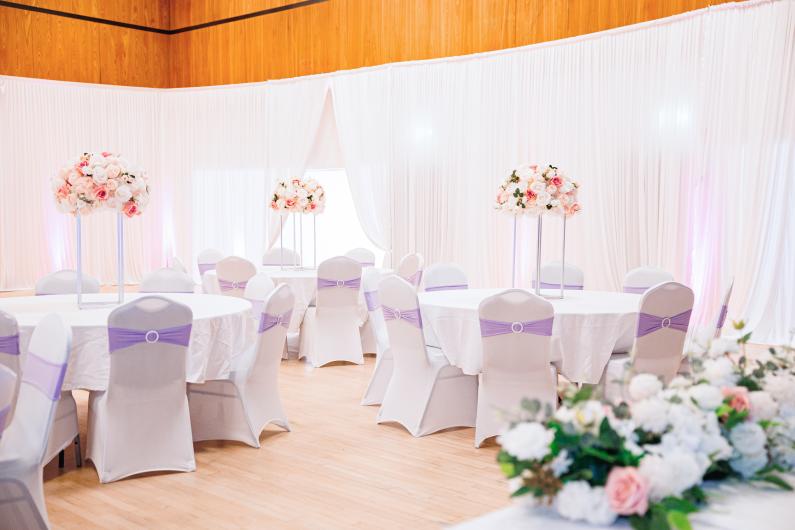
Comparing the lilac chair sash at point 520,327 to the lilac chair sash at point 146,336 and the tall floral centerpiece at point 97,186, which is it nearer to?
the lilac chair sash at point 146,336

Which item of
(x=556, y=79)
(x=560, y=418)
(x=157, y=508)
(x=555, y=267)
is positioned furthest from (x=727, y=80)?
(x=560, y=418)

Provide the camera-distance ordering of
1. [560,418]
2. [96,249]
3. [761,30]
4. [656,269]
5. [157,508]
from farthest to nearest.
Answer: [96,249] → [761,30] → [656,269] → [157,508] → [560,418]

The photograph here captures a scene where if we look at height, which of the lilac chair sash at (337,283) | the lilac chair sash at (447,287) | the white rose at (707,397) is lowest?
the lilac chair sash at (337,283)

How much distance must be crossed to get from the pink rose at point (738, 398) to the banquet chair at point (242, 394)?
3.16 meters

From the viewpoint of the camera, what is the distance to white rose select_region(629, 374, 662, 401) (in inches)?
Answer: 73.6

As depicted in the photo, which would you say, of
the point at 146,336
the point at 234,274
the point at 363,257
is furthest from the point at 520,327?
the point at 363,257

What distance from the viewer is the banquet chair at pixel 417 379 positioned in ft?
16.8

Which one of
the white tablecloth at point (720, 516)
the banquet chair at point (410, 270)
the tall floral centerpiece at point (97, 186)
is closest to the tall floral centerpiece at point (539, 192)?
the tall floral centerpiece at point (97, 186)

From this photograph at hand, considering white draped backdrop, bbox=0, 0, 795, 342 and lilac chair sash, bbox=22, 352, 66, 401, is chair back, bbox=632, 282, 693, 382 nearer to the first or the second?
lilac chair sash, bbox=22, 352, 66, 401

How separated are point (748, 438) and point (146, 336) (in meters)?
3.01

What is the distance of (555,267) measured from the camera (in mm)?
7188

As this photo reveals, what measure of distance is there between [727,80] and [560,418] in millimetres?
7277

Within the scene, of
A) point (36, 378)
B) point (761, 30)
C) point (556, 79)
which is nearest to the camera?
point (36, 378)

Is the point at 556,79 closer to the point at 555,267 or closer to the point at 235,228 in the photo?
the point at 555,267
